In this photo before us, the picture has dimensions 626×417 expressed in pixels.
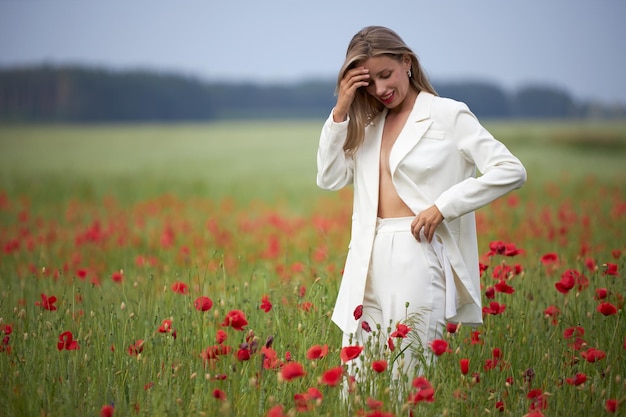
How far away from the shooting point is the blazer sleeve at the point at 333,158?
2.79 meters

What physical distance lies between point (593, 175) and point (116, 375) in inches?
426

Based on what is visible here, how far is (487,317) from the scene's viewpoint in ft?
11.4

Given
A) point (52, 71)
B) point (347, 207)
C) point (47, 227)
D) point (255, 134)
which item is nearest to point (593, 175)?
point (347, 207)

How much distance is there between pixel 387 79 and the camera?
2.71 metres

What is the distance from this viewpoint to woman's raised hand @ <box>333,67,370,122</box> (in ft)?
8.76

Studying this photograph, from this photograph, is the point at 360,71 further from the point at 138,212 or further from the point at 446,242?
the point at 138,212

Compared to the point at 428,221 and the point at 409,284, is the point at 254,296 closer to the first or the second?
the point at 409,284

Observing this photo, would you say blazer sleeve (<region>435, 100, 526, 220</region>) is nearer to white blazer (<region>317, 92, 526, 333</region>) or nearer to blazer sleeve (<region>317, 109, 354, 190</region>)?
white blazer (<region>317, 92, 526, 333</region>)

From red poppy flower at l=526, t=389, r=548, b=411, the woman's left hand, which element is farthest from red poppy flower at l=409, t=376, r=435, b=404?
the woman's left hand

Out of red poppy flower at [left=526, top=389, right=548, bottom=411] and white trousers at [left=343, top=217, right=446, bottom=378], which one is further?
white trousers at [left=343, top=217, right=446, bottom=378]

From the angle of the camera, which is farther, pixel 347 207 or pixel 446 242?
pixel 347 207

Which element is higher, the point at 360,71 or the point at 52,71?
the point at 52,71

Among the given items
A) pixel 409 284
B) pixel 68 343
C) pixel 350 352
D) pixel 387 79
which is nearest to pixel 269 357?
pixel 350 352

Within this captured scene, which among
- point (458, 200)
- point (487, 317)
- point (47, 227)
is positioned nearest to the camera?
point (458, 200)
